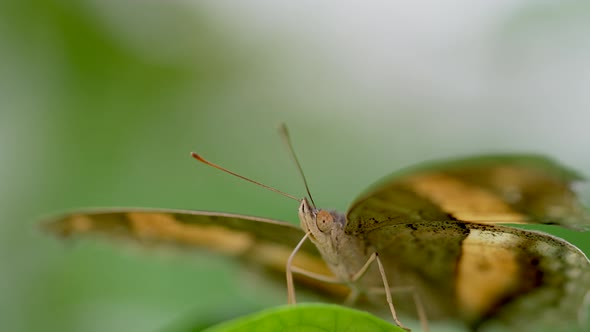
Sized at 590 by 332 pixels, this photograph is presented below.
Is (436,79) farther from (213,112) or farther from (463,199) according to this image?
(463,199)

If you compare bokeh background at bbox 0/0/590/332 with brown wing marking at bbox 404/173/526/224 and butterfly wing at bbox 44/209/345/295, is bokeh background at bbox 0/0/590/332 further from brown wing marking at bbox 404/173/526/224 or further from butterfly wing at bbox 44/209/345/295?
brown wing marking at bbox 404/173/526/224

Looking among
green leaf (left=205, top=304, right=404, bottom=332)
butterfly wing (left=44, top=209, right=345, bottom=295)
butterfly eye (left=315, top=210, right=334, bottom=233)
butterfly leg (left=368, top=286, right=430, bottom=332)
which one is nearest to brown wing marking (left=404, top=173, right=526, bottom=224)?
green leaf (left=205, top=304, right=404, bottom=332)

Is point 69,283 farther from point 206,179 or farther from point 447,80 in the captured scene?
point 447,80

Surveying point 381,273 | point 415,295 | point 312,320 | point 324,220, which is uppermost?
point 324,220

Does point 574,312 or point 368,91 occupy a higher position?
point 368,91

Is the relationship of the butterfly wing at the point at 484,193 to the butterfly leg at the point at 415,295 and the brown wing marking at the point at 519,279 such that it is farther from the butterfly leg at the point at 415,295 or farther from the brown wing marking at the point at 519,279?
the butterfly leg at the point at 415,295

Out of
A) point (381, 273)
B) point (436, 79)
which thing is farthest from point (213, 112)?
point (381, 273)

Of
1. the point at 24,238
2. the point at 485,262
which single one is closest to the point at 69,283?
the point at 24,238

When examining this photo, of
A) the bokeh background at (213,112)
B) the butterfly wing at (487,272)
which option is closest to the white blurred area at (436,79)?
the bokeh background at (213,112)
